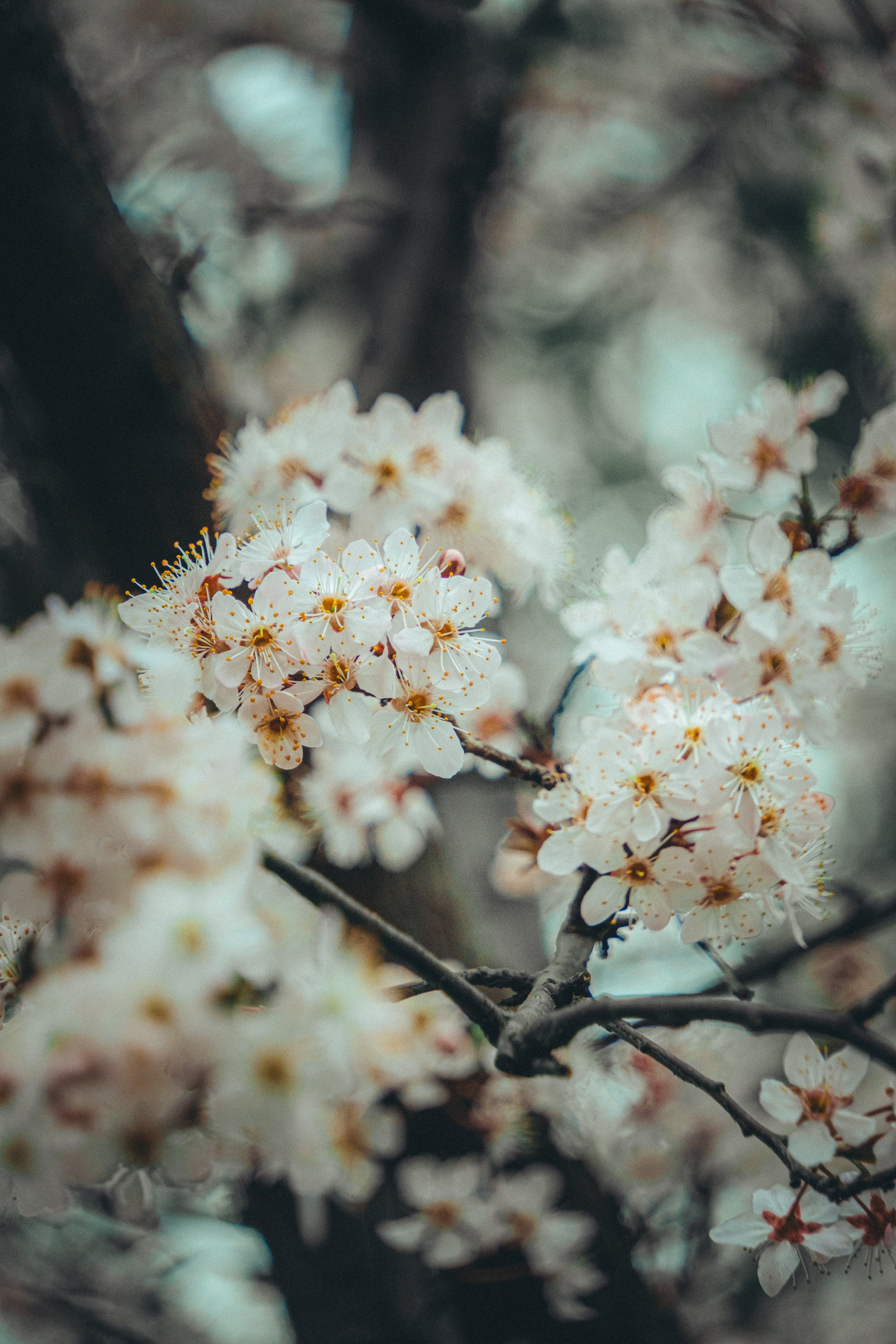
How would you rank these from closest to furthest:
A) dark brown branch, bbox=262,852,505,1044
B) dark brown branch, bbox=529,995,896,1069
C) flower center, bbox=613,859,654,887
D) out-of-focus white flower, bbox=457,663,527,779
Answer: dark brown branch, bbox=529,995,896,1069 < dark brown branch, bbox=262,852,505,1044 < flower center, bbox=613,859,654,887 < out-of-focus white flower, bbox=457,663,527,779

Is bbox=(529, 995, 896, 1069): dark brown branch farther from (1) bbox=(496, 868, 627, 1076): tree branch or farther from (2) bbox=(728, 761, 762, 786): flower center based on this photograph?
(2) bbox=(728, 761, 762, 786): flower center

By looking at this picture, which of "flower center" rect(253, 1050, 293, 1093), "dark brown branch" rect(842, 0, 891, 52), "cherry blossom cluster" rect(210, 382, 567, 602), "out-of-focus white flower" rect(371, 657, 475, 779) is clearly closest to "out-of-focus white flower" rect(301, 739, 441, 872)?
"cherry blossom cluster" rect(210, 382, 567, 602)

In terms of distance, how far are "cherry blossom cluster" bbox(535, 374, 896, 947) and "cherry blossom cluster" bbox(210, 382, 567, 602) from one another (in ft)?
1.12

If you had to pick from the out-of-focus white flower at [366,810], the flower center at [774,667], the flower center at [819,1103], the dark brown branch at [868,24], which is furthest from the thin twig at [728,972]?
the dark brown branch at [868,24]

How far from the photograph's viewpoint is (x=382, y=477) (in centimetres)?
132

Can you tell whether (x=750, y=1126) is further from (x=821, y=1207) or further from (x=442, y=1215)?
(x=442, y=1215)

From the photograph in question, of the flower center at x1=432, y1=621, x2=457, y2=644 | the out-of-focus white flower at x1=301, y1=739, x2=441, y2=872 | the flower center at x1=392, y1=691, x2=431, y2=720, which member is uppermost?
the flower center at x1=432, y1=621, x2=457, y2=644

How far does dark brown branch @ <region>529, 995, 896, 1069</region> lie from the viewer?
0.58 metres

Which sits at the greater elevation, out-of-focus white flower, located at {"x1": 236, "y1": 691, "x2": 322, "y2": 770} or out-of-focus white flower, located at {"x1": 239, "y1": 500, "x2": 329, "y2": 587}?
out-of-focus white flower, located at {"x1": 239, "y1": 500, "x2": 329, "y2": 587}

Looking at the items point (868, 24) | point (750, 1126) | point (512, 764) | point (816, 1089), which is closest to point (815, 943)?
point (816, 1089)

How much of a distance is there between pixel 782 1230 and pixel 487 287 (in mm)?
3397

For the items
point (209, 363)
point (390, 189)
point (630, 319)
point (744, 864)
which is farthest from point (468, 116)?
point (744, 864)

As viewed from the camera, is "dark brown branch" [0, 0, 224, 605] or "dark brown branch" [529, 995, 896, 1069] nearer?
"dark brown branch" [529, 995, 896, 1069]

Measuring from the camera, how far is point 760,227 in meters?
3.87
